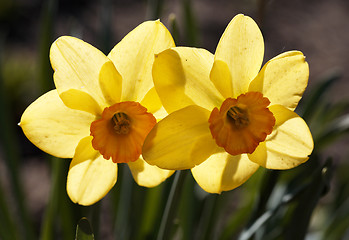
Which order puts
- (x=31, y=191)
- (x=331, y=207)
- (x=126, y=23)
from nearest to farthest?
(x=331, y=207)
(x=31, y=191)
(x=126, y=23)

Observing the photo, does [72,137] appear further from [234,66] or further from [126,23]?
[126,23]

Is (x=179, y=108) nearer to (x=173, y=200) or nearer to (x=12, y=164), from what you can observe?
(x=173, y=200)

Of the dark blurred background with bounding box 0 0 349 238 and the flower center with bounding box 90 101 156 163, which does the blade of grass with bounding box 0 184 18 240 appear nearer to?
the flower center with bounding box 90 101 156 163

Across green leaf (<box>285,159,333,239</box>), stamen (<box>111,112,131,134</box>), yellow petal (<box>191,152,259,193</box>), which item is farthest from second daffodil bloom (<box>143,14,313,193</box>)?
green leaf (<box>285,159,333,239</box>)

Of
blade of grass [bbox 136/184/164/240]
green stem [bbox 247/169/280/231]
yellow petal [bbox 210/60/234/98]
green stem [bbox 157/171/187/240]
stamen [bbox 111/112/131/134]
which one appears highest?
yellow petal [bbox 210/60/234/98]

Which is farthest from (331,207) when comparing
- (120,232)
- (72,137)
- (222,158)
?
(72,137)

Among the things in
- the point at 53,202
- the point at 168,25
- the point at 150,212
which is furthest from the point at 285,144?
the point at 168,25

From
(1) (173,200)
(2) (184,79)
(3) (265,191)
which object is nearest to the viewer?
(2) (184,79)
